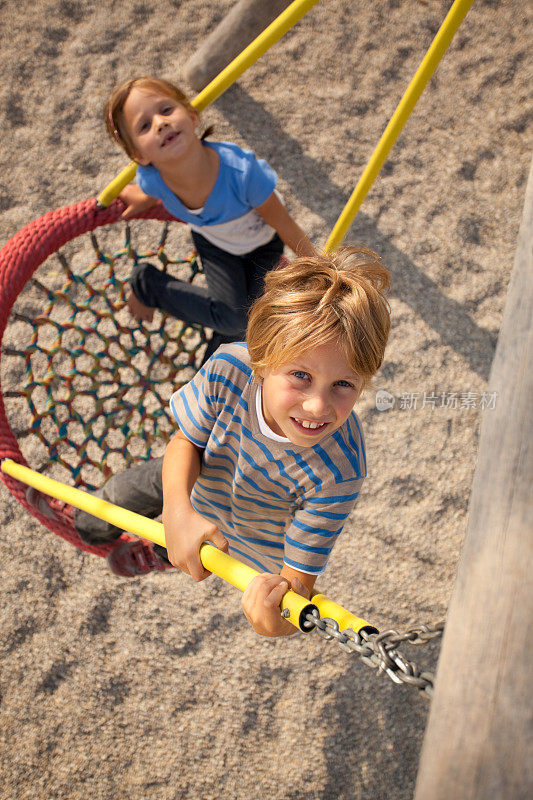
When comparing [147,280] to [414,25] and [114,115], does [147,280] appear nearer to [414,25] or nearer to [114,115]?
[114,115]

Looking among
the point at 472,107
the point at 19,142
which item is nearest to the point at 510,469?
the point at 472,107

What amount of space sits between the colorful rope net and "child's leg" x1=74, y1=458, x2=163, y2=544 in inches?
0.9

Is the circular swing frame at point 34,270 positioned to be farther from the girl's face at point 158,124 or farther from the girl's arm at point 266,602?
the girl's arm at point 266,602

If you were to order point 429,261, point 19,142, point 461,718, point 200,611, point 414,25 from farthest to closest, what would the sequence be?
point 414,25, point 19,142, point 429,261, point 200,611, point 461,718

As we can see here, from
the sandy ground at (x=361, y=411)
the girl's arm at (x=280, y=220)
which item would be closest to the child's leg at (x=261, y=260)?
the girl's arm at (x=280, y=220)

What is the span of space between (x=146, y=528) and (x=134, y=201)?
763 millimetres

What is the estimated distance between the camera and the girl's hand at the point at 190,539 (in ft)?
2.52

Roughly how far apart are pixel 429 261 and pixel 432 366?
0.31 m

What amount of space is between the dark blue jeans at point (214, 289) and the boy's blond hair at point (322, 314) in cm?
60

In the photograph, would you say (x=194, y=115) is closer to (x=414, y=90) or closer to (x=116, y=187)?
(x=116, y=187)

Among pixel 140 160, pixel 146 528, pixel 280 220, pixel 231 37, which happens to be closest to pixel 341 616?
pixel 146 528

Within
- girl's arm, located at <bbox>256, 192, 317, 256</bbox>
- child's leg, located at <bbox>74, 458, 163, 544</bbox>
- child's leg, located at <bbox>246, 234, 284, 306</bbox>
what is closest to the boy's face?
child's leg, located at <bbox>74, 458, 163, 544</bbox>

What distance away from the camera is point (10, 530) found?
1469 mm

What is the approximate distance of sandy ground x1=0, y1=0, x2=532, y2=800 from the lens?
128cm
